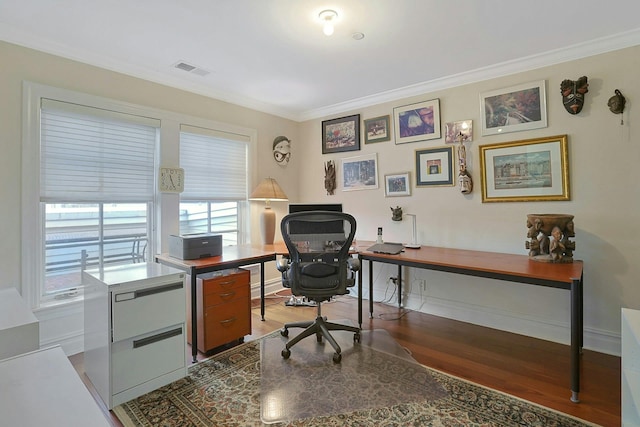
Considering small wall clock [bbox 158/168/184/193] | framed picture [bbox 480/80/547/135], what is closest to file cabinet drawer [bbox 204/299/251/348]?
small wall clock [bbox 158/168/184/193]

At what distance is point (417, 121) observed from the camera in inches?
138

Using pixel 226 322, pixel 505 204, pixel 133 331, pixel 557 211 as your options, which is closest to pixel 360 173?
pixel 505 204

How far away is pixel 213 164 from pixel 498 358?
3.31 m

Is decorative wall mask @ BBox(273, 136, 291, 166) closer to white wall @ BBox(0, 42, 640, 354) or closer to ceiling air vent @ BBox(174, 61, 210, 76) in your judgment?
white wall @ BBox(0, 42, 640, 354)

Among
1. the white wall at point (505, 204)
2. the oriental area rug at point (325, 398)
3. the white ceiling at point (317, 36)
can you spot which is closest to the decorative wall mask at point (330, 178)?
the white wall at point (505, 204)

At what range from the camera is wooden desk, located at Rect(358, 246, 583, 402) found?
6.19 feet

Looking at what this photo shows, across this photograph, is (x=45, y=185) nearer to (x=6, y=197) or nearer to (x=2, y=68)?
(x=6, y=197)

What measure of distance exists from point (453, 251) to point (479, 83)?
1664mm

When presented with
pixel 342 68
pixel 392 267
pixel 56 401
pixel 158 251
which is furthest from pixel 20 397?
pixel 392 267

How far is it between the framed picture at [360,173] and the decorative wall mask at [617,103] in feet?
6.94

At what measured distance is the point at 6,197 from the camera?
2.30 metres

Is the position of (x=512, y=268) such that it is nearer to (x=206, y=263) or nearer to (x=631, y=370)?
(x=631, y=370)

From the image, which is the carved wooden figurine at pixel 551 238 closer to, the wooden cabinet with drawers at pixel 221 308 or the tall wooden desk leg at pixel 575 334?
the tall wooden desk leg at pixel 575 334

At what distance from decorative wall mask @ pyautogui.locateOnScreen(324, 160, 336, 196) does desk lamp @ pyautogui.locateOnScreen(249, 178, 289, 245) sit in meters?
0.71
